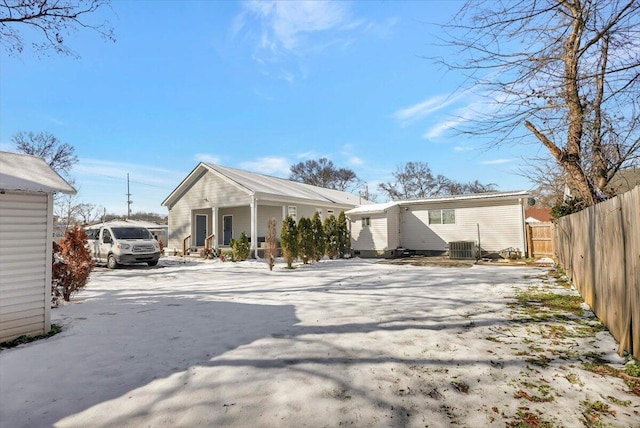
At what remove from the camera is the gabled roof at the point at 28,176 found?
4.10 metres

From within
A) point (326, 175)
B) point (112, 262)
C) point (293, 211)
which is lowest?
point (112, 262)

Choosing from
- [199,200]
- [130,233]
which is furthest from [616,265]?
[199,200]

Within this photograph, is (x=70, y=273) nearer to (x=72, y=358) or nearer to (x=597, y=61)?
(x=72, y=358)

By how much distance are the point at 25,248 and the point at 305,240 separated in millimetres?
10020

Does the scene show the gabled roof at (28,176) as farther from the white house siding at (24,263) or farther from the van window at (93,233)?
the van window at (93,233)

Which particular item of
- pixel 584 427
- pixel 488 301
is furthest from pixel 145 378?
pixel 488 301

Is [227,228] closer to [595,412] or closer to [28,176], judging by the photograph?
[28,176]

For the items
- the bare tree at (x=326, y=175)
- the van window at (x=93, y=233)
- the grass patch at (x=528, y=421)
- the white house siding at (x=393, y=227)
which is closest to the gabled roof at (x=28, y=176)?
the grass patch at (x=528, y=421)

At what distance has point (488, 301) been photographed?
630cm

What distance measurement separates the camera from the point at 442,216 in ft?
57.1

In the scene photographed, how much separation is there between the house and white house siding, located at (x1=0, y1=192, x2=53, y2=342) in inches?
463

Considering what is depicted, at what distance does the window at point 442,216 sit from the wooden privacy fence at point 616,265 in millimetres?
11540

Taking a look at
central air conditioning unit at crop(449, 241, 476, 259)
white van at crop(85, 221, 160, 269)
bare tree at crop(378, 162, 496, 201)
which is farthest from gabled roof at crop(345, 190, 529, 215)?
bare tree at crop(378, 162, 496, 201)

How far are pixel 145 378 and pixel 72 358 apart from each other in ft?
4.18
